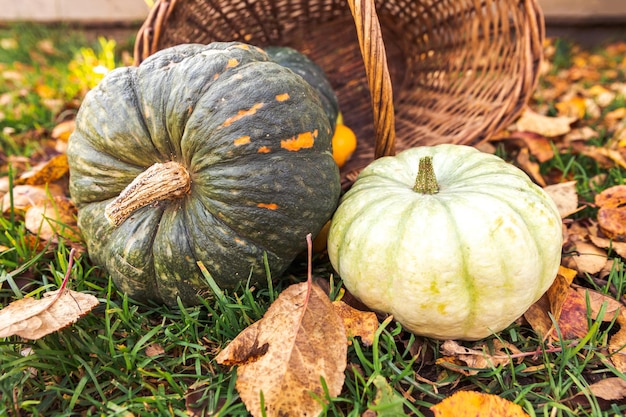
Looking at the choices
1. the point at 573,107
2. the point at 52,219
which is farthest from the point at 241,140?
the point at 573,107

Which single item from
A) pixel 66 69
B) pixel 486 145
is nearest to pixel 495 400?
pixel 486 145

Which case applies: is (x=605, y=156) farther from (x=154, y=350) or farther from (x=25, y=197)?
(x=25, y=197)

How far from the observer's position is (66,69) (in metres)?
3.79

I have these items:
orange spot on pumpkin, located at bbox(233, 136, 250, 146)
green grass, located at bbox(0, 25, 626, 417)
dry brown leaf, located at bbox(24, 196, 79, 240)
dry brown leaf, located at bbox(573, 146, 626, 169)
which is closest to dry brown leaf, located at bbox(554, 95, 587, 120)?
dry brown leaf, located at bbox(573, 146, 626, 169)

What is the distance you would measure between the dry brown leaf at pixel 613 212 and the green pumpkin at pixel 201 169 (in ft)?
3.41

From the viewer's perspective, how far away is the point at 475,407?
1.19 m

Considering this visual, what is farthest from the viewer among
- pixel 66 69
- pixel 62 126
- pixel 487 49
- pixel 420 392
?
pixel 66 69

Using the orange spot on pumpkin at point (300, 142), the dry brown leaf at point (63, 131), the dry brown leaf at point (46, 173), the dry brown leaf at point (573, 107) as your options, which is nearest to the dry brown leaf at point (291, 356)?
the orange spot on pumpkin at point (300, 142)

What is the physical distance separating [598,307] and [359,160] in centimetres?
123

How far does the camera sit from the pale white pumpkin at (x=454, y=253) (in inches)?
52.1

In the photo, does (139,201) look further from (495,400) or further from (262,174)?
(495,400)

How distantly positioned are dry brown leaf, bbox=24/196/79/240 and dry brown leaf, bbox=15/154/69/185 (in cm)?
28

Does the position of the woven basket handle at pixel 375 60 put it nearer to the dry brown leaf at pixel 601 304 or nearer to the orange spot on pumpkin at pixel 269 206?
the orange spot on pumpkin at pixel 269 206

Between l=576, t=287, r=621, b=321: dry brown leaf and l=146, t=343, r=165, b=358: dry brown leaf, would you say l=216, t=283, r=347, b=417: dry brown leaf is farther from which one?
l=576, t=287, r=621, b=321: dry brown leaf
